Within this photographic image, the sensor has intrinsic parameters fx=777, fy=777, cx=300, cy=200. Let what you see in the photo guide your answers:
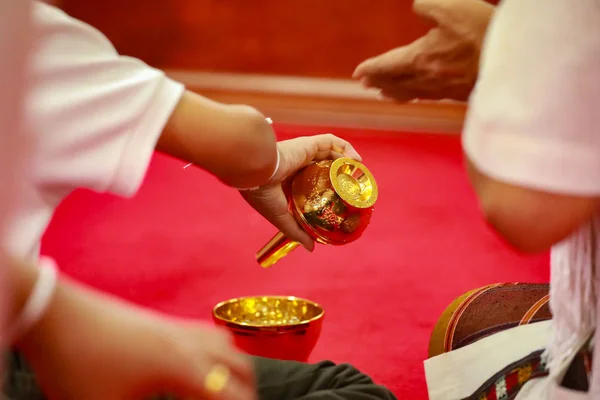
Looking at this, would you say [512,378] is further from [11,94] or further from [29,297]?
[11,94]

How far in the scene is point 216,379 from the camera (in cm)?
46

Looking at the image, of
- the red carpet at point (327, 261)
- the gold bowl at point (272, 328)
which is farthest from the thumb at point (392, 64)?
the red carpet at point (327, 261)

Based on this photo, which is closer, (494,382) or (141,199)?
(494,382)

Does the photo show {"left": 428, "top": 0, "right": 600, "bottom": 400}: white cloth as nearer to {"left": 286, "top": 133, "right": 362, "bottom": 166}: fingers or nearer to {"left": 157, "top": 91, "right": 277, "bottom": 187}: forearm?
{"left": 157, "top": 91, "right": 277, "bottom": 187}: forearm

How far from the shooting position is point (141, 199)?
7.30ft

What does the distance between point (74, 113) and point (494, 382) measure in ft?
1.49

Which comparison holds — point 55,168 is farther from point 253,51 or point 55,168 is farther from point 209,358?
point 253,51

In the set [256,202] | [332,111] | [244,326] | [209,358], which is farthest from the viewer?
[332,111]

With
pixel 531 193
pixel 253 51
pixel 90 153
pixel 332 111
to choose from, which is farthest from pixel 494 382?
pixel 253 51

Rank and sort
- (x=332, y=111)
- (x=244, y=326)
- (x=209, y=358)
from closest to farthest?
(x=209, y=358) < (x=244, y=326) < (x=332, y=111)

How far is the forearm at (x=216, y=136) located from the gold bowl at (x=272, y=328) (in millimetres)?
419

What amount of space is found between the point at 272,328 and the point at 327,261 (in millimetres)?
690

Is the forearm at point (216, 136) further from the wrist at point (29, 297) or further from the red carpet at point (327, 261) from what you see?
the red carpet at point (327, 261)

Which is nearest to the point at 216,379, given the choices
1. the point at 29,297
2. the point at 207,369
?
the point at 207,369
